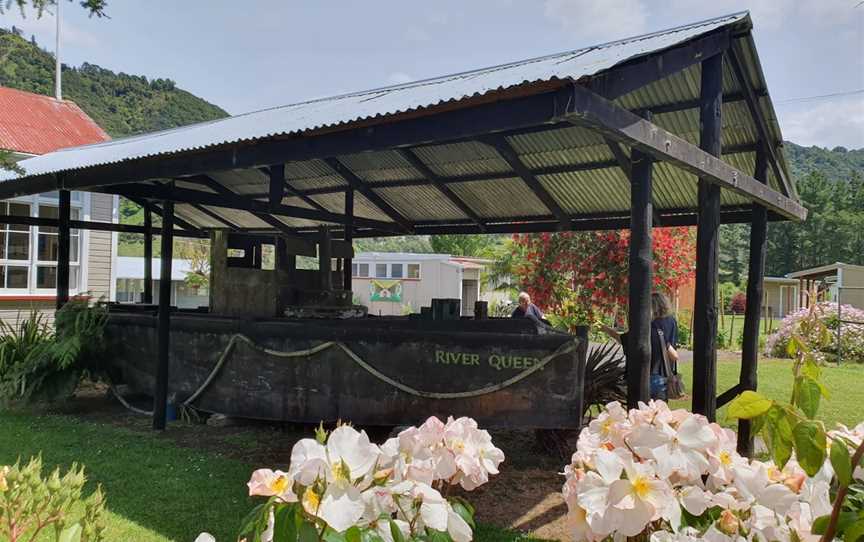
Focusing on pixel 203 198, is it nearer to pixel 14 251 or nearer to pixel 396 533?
pixel 396 533

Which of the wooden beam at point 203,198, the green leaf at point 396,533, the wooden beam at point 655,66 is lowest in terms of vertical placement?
the green leaf at point 396,533

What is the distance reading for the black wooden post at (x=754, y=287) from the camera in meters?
6.26

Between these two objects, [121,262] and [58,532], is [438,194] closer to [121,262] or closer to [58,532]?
[58,532]

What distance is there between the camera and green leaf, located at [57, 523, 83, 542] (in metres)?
1.22

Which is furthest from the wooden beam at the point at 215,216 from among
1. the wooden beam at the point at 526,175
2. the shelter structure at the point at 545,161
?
the wooden beam at the point at 526,175

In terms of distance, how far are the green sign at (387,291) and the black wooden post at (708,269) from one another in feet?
91.9

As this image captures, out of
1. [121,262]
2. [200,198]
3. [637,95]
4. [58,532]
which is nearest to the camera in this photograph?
[58,532]

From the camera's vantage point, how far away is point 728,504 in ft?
3.91

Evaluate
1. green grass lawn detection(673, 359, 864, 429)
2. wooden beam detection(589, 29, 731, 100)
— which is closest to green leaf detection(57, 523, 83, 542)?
wooden beam detection(589, 29, 731, 100)

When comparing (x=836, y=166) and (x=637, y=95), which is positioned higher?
(x=836, y=166)

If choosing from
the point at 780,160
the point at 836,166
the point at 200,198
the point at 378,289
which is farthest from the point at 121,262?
the point at 836,166

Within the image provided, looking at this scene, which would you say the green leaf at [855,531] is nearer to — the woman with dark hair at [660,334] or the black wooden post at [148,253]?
the woman with dark hair at [660,334]

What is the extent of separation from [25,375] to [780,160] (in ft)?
29.8

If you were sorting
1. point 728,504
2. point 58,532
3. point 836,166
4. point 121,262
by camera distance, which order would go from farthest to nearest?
point 836,166, point 121,262, point 58,532, point 728,504
